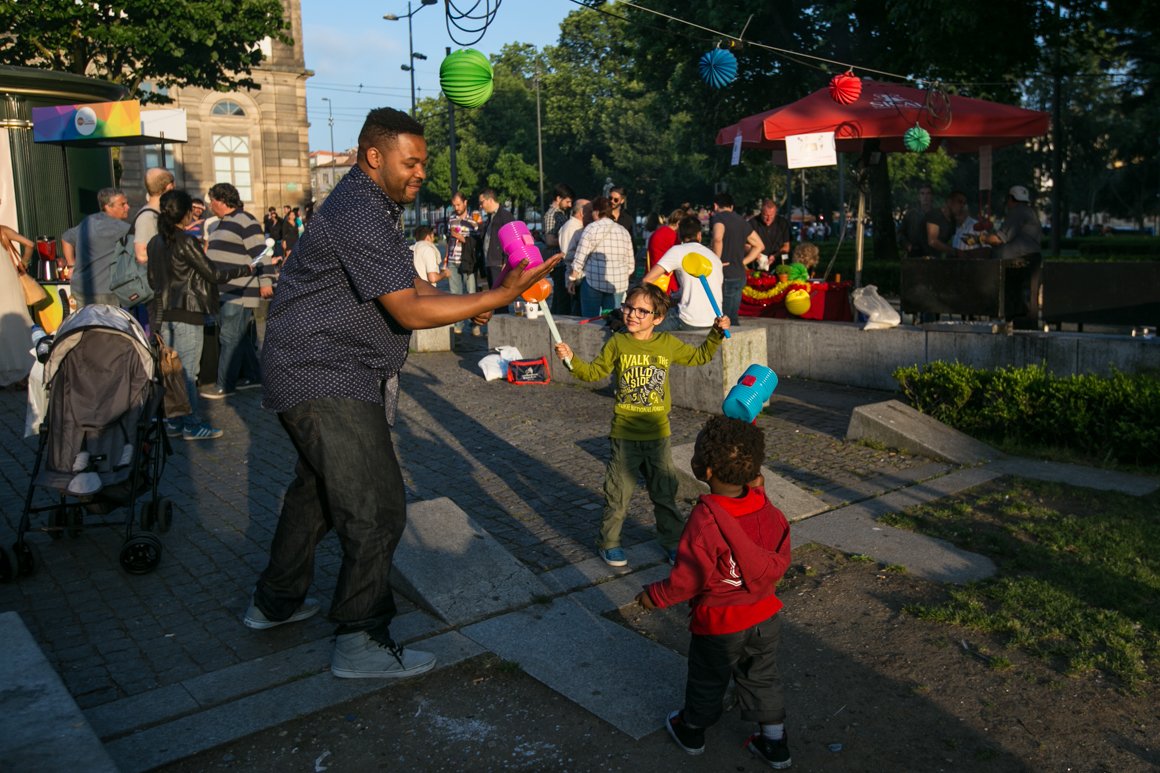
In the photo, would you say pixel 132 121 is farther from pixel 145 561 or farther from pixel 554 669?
pixel 554 669

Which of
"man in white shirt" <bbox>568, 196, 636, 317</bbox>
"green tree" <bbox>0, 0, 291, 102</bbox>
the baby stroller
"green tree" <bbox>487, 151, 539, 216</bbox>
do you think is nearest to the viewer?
the baby stroller

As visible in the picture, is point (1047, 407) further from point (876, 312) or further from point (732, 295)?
point (732, 295)

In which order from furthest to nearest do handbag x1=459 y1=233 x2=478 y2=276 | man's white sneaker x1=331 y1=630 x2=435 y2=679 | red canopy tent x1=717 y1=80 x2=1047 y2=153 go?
handbag x1=459 y1=233 x2=478 y2=276
red canopy tent x1=717 y1=80 x2=1047 y2=153
man's white sneaker x1=331 y1=630 x2=435 y2=679

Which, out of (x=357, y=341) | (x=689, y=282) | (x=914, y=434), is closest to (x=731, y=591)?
(x=357, y=341)

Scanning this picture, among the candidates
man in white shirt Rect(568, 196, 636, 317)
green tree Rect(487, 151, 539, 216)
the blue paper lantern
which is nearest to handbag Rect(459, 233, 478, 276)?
man in white shirt Rect(568, 196, 636, 317)

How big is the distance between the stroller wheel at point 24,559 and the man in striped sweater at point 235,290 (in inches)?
166

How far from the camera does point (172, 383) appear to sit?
272 inches

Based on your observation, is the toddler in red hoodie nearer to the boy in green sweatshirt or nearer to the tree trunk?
the boy in green sweatshirt

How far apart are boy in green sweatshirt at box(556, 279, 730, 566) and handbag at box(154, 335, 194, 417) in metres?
2.82

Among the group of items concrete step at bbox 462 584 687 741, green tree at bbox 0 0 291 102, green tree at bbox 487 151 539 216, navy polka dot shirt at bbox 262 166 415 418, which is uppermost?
green tree at bbox 0 0 291 102

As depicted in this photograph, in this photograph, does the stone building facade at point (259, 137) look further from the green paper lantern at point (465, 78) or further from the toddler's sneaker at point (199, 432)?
the toddler's sneaker at point (199, 432)

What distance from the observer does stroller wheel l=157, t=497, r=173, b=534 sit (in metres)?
5.98

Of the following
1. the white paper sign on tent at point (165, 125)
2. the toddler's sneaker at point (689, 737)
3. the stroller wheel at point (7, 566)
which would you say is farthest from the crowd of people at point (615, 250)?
the white paper sign on tent at point (165, 125)

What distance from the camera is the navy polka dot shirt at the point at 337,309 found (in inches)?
148
